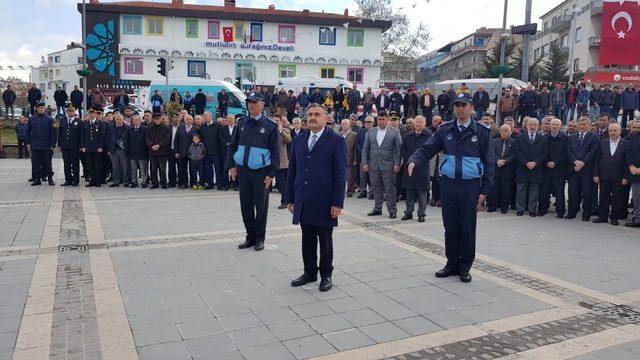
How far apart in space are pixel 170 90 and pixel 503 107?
55.0ft

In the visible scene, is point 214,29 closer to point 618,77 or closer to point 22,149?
point 22,149

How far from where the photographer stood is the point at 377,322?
479 cm

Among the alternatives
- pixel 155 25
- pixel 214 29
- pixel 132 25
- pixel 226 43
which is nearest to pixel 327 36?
pixel 226 43

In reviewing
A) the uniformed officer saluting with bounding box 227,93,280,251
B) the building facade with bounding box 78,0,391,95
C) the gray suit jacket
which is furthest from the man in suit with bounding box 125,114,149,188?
the building facade with bounding box 78,0,391,95

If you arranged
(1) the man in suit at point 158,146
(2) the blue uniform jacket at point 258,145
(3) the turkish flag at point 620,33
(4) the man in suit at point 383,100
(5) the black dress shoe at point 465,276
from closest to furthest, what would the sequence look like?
(5) the black dress shoe at point 465,276, (2) the blue uniform jacket at point 258,145, (1) the man in suit at point 158,146, (4) the man in suit at point 383,100, (3) the turkish flag at point 620,33

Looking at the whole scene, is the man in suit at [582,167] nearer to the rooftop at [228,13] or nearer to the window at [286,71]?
the rooftop at [228,13]

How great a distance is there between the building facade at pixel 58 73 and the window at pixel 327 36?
63.2 ft

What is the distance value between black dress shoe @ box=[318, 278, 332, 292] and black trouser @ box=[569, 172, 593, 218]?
6.80 meters

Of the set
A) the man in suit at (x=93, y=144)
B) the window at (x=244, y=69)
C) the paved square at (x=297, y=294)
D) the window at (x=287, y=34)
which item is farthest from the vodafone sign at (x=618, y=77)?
the man in suit at (x=93, y=144)

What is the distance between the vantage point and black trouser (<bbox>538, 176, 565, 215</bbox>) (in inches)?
420

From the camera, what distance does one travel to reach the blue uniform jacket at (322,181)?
5.60 m

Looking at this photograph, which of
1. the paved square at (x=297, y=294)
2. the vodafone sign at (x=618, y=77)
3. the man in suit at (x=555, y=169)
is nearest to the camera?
the paved square at (x=297, y=294)

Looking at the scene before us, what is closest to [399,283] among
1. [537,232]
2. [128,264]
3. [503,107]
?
[128,264]

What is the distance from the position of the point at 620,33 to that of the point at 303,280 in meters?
33.7
